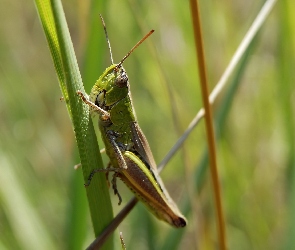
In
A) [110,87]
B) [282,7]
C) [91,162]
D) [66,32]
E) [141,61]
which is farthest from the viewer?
[141,61]

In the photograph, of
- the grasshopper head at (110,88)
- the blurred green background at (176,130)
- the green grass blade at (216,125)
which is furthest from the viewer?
the blurred green background at (176,130)

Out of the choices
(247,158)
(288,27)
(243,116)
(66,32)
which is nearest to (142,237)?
(247,158)

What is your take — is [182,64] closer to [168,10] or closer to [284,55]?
[168,10]

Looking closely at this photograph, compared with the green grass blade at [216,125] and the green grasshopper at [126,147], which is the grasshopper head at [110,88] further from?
the green grass blade at [216,125]

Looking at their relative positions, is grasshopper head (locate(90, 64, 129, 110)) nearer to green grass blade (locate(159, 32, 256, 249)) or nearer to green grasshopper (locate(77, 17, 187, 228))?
green grasshopper (locate(77, 17, 187, 228))

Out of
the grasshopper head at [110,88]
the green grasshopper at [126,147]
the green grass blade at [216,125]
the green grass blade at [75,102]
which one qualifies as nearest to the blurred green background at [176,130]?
the green grass blade at [216,125]

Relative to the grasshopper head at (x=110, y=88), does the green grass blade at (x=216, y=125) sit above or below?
below

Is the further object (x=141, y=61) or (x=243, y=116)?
(x=243, y=116)

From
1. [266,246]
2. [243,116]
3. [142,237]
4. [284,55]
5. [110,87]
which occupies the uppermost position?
[110,87]
